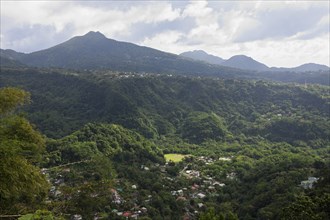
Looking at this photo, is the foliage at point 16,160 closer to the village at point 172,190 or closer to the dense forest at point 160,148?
the dense forest at point 160,148

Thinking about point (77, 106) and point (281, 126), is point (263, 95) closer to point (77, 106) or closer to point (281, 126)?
point (281, 126)

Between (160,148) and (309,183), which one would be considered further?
(160,148)

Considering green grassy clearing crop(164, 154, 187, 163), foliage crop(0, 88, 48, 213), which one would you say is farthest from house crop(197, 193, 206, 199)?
foliage crop(0, 88, 48, 213)

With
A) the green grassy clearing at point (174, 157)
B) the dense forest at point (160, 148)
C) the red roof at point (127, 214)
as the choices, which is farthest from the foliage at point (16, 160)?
the green grassy clearing at point (174, 157)

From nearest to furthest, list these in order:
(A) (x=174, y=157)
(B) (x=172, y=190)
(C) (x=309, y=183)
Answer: (C) (x=309, y=183) → (B) (x=172, y=190) → (A) (x=174, y=157)

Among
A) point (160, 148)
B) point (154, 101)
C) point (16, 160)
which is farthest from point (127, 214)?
point (154, 101)

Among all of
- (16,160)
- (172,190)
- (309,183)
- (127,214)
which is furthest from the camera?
(172,190)

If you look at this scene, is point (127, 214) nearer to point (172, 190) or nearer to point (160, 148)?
point (172, 190)

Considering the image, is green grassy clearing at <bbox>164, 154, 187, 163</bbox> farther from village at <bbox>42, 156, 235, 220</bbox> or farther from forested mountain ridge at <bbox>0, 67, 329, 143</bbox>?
forested mountain ridge at <bbox>0, 67, 329, 143</bbox>
